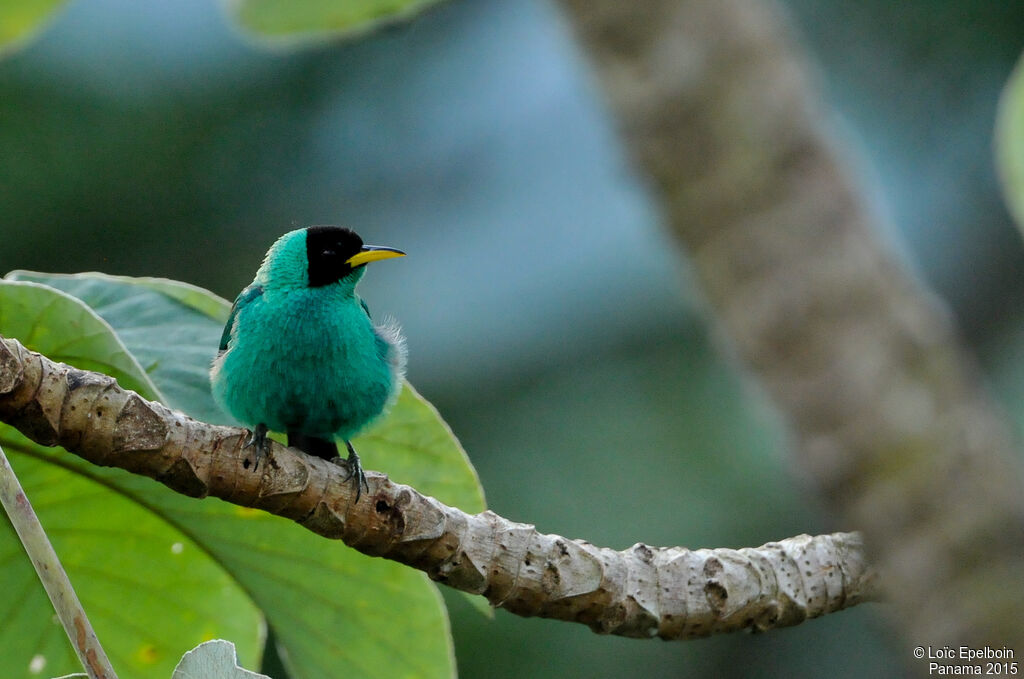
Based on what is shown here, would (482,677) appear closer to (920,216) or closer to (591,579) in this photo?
(920,216)

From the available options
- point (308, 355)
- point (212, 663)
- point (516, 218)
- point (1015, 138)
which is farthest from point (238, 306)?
point (516, 218)

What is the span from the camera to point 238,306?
3.24m

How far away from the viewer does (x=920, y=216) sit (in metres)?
8.27

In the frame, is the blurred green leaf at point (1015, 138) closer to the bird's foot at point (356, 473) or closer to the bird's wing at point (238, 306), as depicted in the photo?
→ the bird's foot at point (356, 473)

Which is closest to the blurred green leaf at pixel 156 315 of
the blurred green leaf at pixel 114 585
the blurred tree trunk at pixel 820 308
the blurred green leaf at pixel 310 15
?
the blurred green leaf at pixel 114 585

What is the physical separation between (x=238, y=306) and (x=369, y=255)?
1.29ft

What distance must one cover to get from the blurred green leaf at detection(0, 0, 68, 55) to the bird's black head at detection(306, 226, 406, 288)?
0.97m

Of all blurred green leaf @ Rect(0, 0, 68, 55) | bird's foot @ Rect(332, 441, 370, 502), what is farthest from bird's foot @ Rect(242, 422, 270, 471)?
blurred green leaf @ Rect(0, 0, 68, 55)

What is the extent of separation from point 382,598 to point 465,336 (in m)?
5.07

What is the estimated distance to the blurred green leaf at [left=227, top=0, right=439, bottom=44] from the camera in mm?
3303

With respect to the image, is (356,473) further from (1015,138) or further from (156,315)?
(1015,138)

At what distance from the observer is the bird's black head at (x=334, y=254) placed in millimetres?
3312

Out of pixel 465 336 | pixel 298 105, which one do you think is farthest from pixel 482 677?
pixel 298 105

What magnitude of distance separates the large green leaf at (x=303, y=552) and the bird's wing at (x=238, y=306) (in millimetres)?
114
